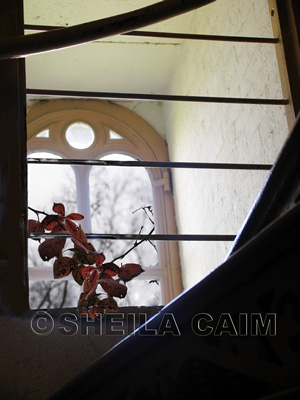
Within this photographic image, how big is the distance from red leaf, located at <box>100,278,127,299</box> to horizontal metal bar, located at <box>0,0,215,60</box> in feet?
1.98

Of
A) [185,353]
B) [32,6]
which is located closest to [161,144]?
[32,6]

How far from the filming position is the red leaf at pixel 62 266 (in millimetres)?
1527

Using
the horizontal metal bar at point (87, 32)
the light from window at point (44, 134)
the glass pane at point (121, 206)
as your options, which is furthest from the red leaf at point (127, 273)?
the light from window at point (44, 134)

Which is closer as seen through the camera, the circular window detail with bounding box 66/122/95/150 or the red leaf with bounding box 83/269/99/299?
the red leaf with bounding box 83/269/99/299

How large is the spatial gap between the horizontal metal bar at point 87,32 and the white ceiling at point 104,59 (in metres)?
2.98

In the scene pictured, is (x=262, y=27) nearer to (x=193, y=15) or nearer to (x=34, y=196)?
(x=193, y=15)

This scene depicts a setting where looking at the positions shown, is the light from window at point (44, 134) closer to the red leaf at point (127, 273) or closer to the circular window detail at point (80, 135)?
the circular window detail at point (80, 135)

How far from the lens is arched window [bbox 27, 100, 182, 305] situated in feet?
15.2

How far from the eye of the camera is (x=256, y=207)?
3.64 ft

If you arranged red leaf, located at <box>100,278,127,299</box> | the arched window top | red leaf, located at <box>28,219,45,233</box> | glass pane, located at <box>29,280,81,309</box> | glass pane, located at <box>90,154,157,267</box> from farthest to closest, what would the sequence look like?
the arched window top → glass pane, located at <box>90,154,157,267</box> → glass pane, located at <box>29,280,81,309</box> → red leaf, located at <box>28,219,45,233</box> → red leaf, located at <box>100,278,127,299</box>

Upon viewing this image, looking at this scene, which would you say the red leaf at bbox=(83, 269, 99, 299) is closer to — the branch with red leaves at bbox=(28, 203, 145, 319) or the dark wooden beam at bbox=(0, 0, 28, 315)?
the branch with red leaves at bbox=(28, 203, 145, 319)

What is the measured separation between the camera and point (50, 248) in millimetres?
1594

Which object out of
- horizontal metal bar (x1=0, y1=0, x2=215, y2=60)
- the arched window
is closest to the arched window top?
the arched window

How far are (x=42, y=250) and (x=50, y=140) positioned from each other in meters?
3.28
